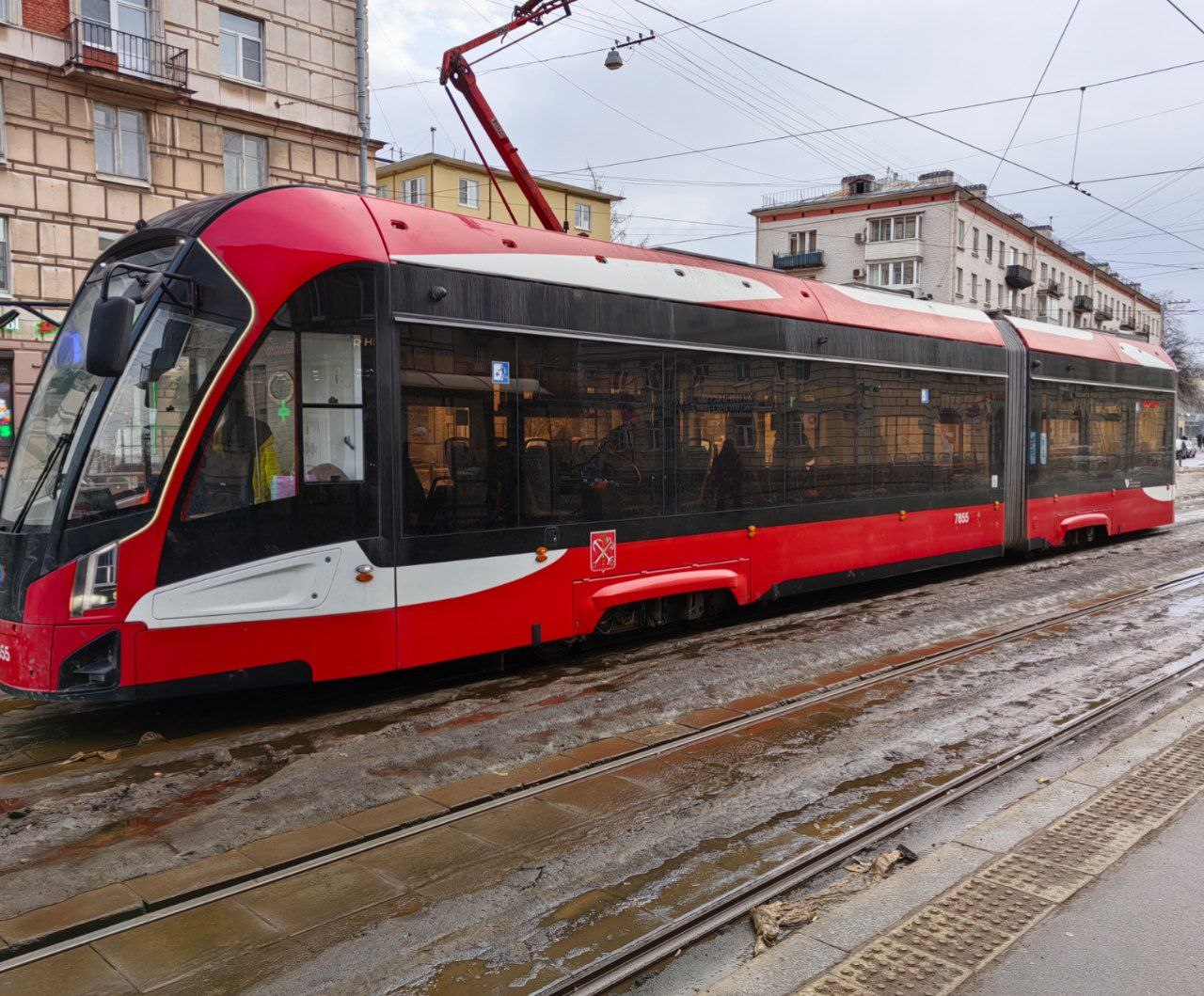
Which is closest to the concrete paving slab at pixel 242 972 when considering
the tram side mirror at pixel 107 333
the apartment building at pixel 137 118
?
the tram side mirror at pixel 107 333

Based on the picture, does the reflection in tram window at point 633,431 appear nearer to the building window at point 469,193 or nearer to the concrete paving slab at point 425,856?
the concrete paving slab at point 425,856

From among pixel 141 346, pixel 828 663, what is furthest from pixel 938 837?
pixel 141 346

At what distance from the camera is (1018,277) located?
5822cm

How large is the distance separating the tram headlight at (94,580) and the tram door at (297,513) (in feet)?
0.88

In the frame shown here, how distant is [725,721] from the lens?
6.52 m

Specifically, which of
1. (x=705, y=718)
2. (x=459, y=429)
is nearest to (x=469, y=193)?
(x=459, y=429)

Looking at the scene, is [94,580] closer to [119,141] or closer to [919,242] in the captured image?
[119,141]

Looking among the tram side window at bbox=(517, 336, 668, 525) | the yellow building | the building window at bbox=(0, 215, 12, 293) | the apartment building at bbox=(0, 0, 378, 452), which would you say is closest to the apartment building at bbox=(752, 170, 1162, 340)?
the yellow building

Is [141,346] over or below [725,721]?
over

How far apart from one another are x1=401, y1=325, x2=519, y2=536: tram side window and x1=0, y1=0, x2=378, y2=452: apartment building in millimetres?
13685

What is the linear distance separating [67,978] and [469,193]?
41.8 m

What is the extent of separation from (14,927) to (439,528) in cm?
345

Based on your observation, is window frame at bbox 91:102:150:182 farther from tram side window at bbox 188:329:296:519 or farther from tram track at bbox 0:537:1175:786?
tram side window at bbox 188:329:296:519

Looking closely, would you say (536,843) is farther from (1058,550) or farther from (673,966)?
(1058,550)
